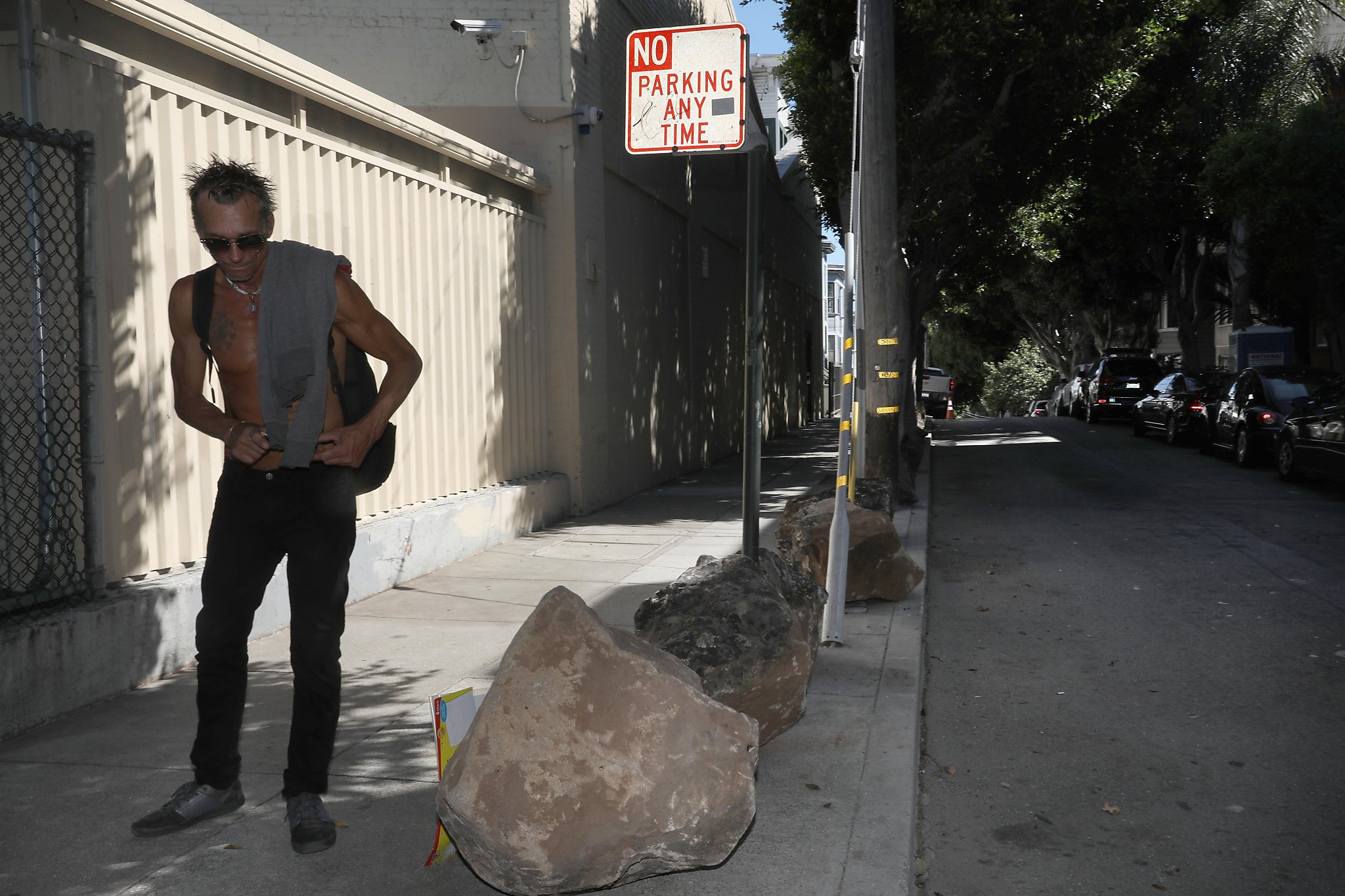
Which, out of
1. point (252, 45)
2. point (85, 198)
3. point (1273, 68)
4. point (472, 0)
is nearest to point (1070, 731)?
point (85, 198)

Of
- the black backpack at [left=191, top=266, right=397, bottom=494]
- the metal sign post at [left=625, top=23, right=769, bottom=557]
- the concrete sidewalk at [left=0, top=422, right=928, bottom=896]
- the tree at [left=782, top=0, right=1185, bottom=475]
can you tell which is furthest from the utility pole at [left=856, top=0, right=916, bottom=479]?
the black backpack at [left=191, top=266, right=397, bottom=494]

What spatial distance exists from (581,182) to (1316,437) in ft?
28.4

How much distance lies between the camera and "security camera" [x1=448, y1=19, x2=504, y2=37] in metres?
10.2

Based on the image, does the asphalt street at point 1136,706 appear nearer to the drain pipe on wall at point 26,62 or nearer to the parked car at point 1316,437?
the parked car at point 1316,437

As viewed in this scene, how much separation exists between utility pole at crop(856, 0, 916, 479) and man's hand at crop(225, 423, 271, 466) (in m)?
8.23

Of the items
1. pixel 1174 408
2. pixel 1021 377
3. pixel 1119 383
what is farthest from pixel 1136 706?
pixel 1021 377

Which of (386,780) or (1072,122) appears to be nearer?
(386,780)

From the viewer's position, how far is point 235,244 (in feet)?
11.3

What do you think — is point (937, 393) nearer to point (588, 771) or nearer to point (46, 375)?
point (46, 375)

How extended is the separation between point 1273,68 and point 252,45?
21.0 metres

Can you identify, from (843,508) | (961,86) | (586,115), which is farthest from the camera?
(961,86)

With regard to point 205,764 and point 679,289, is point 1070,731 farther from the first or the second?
point 679,289

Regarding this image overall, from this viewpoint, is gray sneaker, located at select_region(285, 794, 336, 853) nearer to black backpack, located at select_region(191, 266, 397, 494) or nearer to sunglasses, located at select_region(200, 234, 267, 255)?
black backpack, located at select_region(191, 266, 397, 494)

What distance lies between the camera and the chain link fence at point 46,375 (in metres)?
4.88
